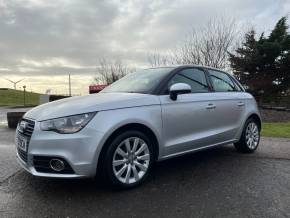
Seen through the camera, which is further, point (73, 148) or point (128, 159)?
point (128, 159)

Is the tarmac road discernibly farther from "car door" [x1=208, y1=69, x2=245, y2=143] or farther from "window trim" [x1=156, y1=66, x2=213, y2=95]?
"window trim" [x1=156, y1=66, x2=213, y2=95]

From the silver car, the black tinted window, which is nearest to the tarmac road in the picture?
the silver car

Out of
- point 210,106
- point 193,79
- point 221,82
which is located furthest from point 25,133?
point 221,82

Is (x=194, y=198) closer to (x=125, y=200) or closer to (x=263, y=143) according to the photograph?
(x=125, y=200)

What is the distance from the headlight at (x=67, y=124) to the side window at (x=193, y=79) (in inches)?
61.8

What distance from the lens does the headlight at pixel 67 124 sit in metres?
4.30

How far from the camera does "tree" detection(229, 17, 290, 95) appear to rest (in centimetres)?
2484

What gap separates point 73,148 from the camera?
13.9ft

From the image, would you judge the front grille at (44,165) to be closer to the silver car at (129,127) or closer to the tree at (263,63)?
the silver car at (129,127)

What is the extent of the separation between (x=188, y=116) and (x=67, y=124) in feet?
5.99

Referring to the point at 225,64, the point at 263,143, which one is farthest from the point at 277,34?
the point at 263,143

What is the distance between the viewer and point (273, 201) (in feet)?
14.2

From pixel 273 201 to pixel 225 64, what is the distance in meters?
20.7

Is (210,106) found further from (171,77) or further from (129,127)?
(129,127)
